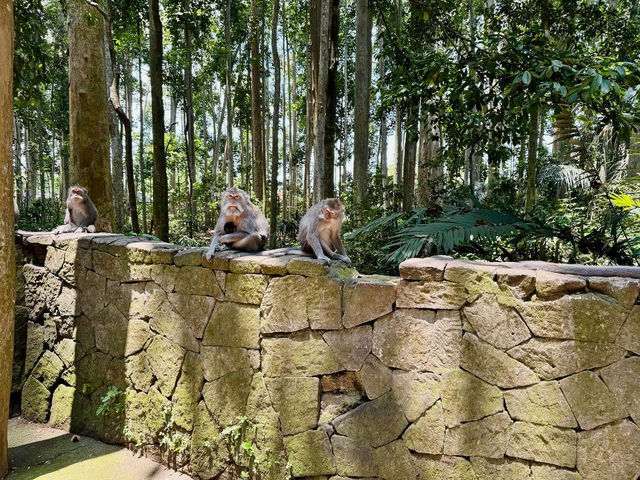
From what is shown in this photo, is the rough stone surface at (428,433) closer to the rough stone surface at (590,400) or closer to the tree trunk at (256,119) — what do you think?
the rough stone surface at (590,400)

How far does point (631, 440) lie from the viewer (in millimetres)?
2381

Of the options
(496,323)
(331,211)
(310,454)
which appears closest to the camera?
(496,323)

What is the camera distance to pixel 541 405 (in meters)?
2.55

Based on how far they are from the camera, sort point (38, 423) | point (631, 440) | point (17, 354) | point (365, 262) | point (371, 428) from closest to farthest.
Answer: point (631, 440)
point (371, 428)
point (38, 423)
point (17, 354)
point (365, 262)

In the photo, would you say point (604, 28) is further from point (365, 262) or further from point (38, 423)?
point (38, 423)

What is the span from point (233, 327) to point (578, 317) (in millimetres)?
2481

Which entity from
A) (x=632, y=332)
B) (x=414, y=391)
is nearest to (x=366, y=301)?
(x=414, y=391)

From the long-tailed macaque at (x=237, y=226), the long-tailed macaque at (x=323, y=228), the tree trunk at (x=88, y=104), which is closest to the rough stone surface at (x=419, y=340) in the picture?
the long-tailed macaque at (x=323, y=228)

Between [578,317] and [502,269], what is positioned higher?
[502,269]

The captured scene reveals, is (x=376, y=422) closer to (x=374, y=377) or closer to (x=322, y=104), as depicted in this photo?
(x=374, y=377)

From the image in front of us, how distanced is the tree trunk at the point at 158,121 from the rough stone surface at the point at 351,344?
4921 mm

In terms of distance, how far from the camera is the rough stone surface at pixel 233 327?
356 cm

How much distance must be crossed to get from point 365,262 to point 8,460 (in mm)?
4576

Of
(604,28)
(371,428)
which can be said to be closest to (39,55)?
(371,428)
